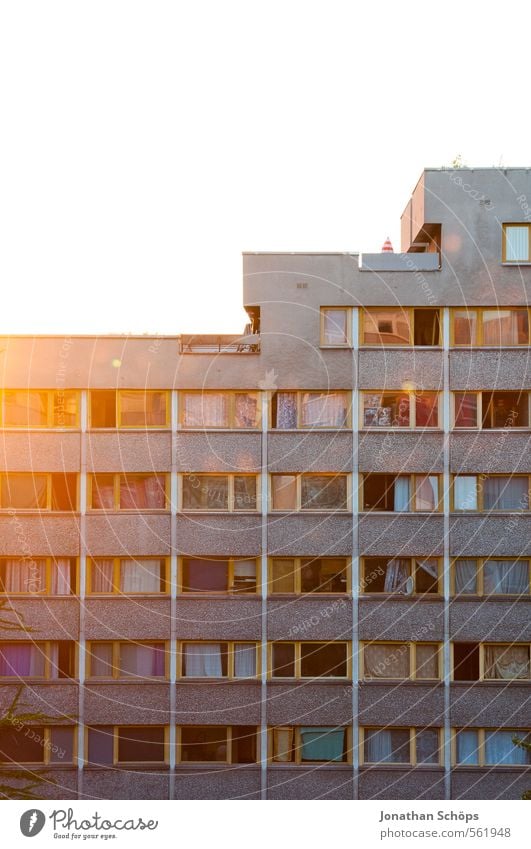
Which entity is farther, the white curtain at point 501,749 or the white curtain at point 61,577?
the white curtain at point 61,577

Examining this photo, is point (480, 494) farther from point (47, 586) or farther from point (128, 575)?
point (47, 586)

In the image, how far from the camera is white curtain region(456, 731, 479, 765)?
38594mm

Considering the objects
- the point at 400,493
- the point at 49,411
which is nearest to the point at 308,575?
the point at 400,493

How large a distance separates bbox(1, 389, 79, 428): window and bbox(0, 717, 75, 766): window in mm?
9422

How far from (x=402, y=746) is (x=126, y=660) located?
9.02 m

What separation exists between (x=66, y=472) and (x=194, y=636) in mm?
6485

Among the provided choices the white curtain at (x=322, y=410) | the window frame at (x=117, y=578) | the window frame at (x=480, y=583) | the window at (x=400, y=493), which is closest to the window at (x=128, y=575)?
the window frame at (x=117, y=578)

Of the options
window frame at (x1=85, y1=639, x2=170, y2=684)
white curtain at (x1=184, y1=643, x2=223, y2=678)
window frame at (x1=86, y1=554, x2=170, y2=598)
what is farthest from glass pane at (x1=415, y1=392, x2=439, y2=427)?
window frame at (x1=85, y1=639, x2=170, y2=684)

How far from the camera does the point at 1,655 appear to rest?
38.8 meters

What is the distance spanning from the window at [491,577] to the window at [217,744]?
8.00 m

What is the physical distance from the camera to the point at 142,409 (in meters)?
38.8

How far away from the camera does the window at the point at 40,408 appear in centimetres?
3878

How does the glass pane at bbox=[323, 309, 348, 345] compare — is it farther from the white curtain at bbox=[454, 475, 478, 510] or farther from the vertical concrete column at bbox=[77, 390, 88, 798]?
the vertical concrete column at bbox=[77, 390, 88, 798]

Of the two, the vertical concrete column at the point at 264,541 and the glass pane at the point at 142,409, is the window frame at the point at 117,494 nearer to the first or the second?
the glass pane at the point at 142,409
